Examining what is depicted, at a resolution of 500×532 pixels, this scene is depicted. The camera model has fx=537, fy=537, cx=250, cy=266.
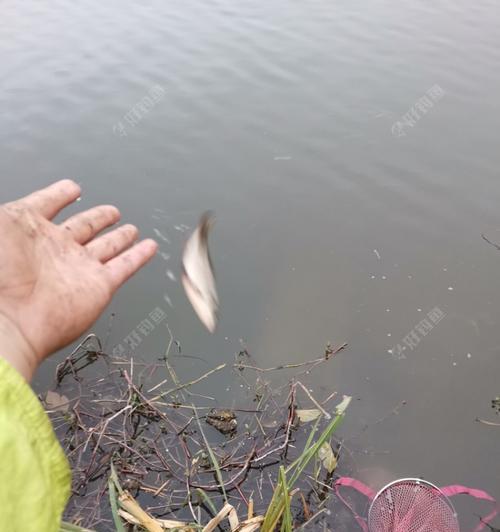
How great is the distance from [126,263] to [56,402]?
1170 mm

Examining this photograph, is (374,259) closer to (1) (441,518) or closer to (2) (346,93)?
(1) (441,518)

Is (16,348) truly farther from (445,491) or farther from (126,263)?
(445,491)

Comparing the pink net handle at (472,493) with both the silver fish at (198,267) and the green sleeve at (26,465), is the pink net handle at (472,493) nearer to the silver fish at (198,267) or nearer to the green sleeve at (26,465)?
the silver fish at (198,267)

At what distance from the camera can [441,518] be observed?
9.53 feet

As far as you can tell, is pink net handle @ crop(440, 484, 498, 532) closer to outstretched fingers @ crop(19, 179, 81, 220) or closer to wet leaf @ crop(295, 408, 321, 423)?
wet leaf @ crop(295, 408, 321, 423)

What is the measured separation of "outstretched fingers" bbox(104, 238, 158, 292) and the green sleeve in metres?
1.32

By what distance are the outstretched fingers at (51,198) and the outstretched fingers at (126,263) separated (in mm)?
508

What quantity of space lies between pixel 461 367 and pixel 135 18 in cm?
762

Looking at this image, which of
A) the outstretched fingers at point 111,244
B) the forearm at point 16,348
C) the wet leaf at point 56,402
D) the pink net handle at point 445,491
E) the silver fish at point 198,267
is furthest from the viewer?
the wet leaf at point 56,402

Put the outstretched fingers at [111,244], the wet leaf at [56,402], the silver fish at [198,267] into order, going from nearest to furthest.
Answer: the outstretched fingers at [111,244], the silver fish at [198,267], the wet leaf at [56,402]

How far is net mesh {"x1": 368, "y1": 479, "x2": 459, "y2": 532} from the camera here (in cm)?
287

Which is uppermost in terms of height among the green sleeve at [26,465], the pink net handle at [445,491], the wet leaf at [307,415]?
the green sleeve at [26,465]

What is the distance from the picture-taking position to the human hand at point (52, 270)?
2.25 m

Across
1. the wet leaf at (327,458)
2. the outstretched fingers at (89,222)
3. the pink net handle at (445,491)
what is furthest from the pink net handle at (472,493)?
the outstretched fingers at (89,222)
